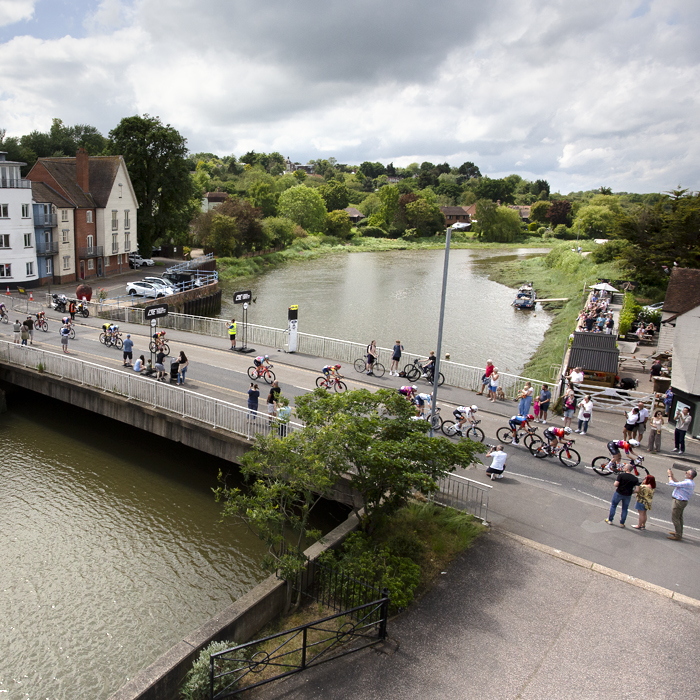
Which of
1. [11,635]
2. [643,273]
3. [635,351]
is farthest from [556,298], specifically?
[11,635]

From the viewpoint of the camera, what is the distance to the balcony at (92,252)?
48.9 metres

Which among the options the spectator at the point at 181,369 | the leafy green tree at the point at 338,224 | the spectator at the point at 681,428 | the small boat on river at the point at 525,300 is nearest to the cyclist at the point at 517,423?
the spectator at the point at 681,428

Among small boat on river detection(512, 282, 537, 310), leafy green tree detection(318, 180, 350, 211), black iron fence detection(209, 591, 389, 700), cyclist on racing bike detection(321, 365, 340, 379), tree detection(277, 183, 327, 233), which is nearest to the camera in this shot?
black iron fence detection(209, 591, 389, 700)

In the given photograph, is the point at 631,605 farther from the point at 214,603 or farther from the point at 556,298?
the point at 556,298

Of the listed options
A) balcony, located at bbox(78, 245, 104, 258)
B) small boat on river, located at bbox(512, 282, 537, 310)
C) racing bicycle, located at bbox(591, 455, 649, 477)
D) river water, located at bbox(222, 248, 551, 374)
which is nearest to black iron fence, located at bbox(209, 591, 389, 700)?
racing bicycle, located at bbox(591, 455, 649, 477)

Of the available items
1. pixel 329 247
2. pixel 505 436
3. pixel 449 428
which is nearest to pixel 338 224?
pixel 329 247

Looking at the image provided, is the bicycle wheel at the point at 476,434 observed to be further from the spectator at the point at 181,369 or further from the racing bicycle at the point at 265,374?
the spectator at the point at 181,369

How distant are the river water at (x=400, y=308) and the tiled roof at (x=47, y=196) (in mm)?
15317

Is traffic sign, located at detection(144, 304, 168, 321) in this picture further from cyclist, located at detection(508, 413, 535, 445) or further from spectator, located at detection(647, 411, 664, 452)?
spectator, located at detection(647, 411, 664, 452)

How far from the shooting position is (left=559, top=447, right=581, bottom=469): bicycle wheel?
1678 cm

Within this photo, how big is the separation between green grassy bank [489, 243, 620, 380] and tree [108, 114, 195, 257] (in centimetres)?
3838

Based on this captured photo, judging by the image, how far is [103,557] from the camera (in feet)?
47.7

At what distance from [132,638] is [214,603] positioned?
1808 millimetres

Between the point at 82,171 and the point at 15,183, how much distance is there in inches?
394
